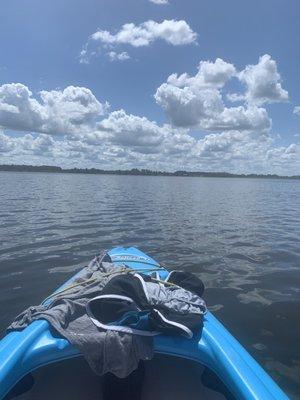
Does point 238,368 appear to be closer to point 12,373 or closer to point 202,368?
point 202,368

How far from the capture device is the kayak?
13.6ft

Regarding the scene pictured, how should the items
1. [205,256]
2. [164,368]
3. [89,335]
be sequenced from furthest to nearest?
[205,256]
[164,368]
[89,335]

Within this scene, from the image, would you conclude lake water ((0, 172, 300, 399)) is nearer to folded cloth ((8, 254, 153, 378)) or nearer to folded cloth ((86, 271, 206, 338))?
folded cloth ((86, 271, 206, 338))

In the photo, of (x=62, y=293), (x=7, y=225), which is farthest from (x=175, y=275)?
(x=7, y=225)

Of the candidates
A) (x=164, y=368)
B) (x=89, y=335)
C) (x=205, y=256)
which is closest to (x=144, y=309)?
(x=89, y=335)

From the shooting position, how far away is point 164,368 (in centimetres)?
545

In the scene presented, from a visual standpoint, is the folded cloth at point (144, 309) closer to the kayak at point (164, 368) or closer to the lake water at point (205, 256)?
the kayak at point (164, 368)

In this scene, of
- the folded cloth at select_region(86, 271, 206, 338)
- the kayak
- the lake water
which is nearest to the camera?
the kayak

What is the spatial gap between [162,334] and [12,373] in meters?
1.82

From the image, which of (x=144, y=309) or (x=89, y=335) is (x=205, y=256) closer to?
(x=144, y=309)

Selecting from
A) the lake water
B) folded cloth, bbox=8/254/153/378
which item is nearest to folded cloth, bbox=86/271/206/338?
folded cloth, bbox=8/254/153/378

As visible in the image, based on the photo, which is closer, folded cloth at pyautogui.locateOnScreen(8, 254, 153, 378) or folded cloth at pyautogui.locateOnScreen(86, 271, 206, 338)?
folded cloth at pyautogui.locateOnScreen(8, 254, 153, 378)

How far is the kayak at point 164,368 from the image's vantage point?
164 inches

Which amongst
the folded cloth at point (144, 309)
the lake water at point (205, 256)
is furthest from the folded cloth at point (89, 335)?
the lake water at point (205, 256)
